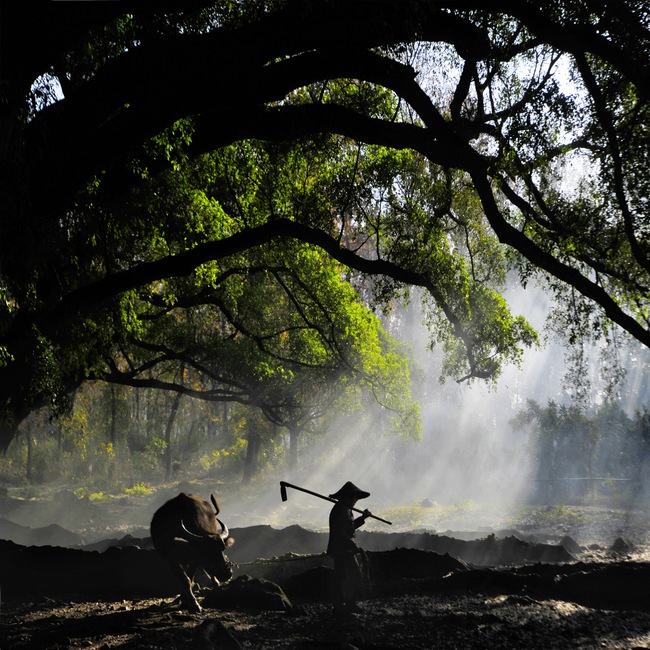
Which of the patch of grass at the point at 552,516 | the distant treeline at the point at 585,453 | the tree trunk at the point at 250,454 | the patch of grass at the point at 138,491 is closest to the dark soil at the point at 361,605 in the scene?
the patch of grass at the point at 552,516

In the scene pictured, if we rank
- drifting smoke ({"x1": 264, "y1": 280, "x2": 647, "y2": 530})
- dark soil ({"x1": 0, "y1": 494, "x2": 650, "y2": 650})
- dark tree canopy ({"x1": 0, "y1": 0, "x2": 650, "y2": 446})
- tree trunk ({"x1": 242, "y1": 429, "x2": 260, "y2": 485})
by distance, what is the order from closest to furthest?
dark tree canopy ({"x1": 0, "y1": 0, "x2": 650, "y2": 446}) → dark soil ({"x1": 0, "y1": 494, "x2": 650, "y2": 650}) → drifting smoke ({"x1": 264, "y1": 280, "x2": 647, "y2": 530}) → tree trunk ({"x1": 242, "y1": 429, "x2": 260, "y2": 485})

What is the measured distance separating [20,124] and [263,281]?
14.0m

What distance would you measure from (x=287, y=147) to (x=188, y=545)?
666cm

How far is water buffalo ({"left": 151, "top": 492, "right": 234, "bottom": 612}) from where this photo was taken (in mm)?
10383

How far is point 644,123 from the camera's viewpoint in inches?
372

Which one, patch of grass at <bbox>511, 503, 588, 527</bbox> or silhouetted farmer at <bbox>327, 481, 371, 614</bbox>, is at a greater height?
silhouetted farmer at <bbox>327, 481, 371, 614</bbox>

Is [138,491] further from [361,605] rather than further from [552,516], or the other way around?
[361,605]

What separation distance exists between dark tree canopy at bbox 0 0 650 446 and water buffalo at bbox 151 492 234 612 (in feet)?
9.41

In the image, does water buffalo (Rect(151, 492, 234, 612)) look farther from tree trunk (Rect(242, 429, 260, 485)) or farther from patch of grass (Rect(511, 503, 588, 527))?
tree trunk (Rect(242, 429, 260, 485))

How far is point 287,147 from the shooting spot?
38.5 ft

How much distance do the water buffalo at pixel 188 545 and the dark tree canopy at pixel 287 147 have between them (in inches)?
113

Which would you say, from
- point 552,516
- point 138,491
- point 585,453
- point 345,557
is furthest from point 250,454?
point 345,557

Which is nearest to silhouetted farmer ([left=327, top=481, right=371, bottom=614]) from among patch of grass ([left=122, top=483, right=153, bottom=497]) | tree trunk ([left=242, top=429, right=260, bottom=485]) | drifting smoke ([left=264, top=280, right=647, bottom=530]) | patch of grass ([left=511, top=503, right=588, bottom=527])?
patch of grass ([left=511, top=503, right=588, bottom=527])

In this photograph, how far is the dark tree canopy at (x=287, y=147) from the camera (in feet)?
21.9
